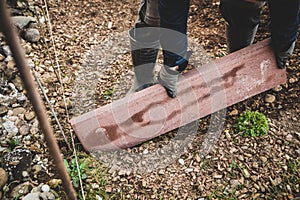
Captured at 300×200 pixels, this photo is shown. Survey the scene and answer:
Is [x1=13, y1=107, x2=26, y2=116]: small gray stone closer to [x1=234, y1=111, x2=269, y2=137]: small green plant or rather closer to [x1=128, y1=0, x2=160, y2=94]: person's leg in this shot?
[x1=128, y1=0, x2=160, y2=94]: person's leg

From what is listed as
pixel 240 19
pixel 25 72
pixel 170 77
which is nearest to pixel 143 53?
pixel 170 77

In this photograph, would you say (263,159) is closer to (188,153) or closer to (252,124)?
(252,124)

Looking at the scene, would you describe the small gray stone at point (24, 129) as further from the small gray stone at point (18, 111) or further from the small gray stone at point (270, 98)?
the small gray stone at point (270, 98)

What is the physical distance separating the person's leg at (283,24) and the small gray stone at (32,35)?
1485 millimetres

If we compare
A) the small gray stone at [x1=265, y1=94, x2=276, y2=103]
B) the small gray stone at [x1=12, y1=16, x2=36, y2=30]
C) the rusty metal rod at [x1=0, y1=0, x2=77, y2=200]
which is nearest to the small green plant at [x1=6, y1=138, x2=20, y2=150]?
the small gray stone at [x1=12, y1=16, x2=36, y2=30]

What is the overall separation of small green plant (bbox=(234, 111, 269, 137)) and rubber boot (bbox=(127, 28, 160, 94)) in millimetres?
534

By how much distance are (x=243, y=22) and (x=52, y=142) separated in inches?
50.9

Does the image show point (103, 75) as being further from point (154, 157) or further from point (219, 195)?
point (219, 195)

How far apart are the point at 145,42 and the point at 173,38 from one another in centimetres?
23

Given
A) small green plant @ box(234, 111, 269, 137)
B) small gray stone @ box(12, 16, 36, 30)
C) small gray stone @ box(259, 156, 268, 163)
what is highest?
small gray stone @ box(12, 16, 36, 30)

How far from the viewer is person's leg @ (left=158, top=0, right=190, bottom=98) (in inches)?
58.1

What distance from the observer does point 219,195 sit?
1631 mm

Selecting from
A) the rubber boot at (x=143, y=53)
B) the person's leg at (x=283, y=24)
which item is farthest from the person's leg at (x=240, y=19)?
the rubber boot at (x=143, y=53)

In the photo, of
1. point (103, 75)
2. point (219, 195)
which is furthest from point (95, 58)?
point (219, 195)
